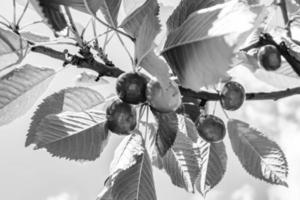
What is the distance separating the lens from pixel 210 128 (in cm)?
154

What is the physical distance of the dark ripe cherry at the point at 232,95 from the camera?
5.05ft

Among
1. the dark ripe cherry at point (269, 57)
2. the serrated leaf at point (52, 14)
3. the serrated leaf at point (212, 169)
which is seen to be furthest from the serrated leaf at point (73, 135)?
the dark ripe cherry at point (269, 57)

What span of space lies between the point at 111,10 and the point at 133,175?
1.51 ft

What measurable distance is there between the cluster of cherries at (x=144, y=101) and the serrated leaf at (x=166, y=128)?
5cm

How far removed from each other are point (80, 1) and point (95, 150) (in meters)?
0.42

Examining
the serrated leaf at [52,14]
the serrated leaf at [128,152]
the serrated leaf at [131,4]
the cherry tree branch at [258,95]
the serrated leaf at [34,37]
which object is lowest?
the serrated leaf at [128,152]

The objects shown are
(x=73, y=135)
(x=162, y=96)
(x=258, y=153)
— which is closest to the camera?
(x=162, y=96)

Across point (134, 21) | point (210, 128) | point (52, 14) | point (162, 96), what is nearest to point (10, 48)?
point (52, 14)

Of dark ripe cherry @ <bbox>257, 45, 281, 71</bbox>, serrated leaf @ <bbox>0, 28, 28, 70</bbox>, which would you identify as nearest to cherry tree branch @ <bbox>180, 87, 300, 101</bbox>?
dark ripe cherry @ <bbox>257, 45, 281, 71</bbox>

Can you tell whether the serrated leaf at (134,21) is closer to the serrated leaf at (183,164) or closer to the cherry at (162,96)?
the cherry at (162,96)

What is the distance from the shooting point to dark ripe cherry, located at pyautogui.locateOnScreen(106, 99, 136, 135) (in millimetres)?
1355

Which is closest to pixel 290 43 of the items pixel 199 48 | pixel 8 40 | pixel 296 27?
pixel 296 27

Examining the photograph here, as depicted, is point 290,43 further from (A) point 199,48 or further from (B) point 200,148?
(A) point 199,48

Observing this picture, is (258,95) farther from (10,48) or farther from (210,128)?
(10,48)
